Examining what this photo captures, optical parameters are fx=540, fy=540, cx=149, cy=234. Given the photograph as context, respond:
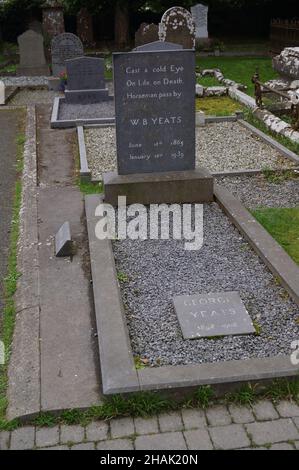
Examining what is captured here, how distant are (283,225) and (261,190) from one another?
56.1 inches

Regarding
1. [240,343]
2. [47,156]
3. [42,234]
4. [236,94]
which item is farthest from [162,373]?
[236,94]

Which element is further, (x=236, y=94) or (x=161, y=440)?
(x=236, y=94)

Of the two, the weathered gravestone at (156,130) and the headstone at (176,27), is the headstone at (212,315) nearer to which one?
the weathered gravestone at (156,130)

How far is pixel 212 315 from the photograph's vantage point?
181 inches

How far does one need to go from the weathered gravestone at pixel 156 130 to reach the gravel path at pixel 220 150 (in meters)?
1.67

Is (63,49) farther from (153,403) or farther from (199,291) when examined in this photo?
(153,403)

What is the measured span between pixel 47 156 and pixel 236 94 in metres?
6.59

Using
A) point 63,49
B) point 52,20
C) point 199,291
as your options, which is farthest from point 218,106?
point 52,20

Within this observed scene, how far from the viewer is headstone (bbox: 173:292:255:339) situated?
4.42m

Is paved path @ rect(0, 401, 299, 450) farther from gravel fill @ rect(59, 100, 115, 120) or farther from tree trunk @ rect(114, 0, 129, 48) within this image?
tree trunk @ rect(114, 0, 129, 48)

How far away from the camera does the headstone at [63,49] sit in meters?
18.2

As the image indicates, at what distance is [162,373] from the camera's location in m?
3.88

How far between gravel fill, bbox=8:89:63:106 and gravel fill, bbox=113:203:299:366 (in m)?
10.8
